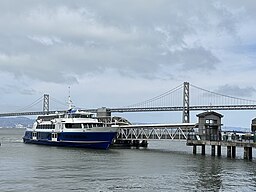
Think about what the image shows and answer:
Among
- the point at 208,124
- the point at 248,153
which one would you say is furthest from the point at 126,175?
the point at 208,124

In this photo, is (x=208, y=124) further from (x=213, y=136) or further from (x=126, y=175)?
(x=126, y=175)

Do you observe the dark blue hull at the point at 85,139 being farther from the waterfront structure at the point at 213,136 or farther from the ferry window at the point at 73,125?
the waterfront structure at the point at 213,136

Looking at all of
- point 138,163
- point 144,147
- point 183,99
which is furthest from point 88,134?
point 183,99

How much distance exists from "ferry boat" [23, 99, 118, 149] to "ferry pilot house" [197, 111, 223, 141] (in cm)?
1479

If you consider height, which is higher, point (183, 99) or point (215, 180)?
point (183, 99)

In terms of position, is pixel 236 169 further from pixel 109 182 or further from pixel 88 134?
pixel 88 134

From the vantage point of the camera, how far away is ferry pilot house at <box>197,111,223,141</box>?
54000 millimetres

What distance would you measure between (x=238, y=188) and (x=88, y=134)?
38.5 m

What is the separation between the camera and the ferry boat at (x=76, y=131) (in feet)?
211

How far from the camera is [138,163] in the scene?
142ft

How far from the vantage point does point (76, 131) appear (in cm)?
6688

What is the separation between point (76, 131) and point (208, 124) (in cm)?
2135

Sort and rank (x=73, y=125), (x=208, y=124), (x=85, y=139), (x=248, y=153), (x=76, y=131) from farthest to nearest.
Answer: (x=73, y=125)
(x=76, y=131)
(x=85, y=139)
(x=208, y=124)
(x=248, y=153)

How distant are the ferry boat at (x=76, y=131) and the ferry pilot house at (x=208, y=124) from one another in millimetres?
14786
